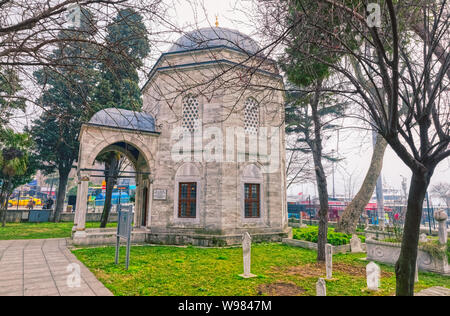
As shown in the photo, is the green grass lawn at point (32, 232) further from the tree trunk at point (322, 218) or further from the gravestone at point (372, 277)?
the gravestone at point (372, 277)

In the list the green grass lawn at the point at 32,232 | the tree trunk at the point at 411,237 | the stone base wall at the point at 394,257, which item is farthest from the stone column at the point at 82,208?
the stone base wall at the point at 394,257

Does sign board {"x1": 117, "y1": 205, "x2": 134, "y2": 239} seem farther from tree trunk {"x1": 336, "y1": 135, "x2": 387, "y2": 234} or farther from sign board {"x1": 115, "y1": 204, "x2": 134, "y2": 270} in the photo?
tree trunk {"x1": 336, "y1": 135, "x2": 387, "y2": 234}

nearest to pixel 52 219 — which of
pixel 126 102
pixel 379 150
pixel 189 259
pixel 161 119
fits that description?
pixel 126 102

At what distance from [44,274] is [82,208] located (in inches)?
209

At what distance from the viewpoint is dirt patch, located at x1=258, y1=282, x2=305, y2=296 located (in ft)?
18.2

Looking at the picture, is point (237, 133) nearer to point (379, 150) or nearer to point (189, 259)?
point (189, 259)

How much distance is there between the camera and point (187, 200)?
41.9 feet

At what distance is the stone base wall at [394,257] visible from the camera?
26.0 feet

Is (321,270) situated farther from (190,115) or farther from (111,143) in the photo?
(111,143)

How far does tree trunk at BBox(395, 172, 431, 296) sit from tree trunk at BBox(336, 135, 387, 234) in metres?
14.5

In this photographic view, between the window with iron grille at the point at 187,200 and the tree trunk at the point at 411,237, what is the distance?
974 centimetres

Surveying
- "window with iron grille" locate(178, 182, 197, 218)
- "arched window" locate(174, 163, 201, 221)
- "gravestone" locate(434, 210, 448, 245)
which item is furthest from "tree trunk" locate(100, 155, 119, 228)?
"gravestone" locate(434, 210, 448, 245)

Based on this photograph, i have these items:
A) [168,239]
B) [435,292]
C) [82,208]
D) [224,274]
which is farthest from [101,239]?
[435,292]
